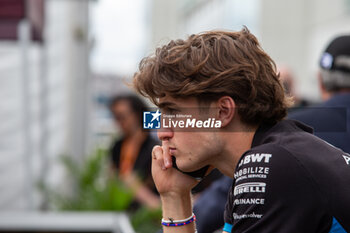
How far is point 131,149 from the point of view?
15.7 feet

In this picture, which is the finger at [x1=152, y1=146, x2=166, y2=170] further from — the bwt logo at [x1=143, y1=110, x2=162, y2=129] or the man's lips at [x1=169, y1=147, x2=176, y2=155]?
the bwt logo at [x1=143, y1=110, x2=162, y2=129]

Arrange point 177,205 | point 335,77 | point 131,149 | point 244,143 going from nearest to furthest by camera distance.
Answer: point 244,143 < point 177,205 < point 335,77 < point 131,149

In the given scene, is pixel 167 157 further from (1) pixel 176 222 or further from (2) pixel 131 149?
(2) pixel 131 149

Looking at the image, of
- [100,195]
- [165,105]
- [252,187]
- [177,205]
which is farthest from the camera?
[100,195]

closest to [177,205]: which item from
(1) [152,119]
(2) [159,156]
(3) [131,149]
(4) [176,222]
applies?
(4) [176,222]

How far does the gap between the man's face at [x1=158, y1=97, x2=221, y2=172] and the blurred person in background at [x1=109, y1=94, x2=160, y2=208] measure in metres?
2.36

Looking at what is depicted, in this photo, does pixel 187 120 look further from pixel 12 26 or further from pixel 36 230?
pixel 12 26

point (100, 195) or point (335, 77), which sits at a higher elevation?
point (335, 77)

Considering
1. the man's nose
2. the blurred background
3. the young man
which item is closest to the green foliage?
the blurred background

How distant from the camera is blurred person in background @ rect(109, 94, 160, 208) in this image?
3963mm

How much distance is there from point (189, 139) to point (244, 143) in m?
0.18

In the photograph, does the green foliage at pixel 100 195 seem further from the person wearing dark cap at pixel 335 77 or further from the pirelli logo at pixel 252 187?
the pirelli logo at pixel 252 187

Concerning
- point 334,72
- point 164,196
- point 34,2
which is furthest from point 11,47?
point 164,196

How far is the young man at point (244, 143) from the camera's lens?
4.35 ft
